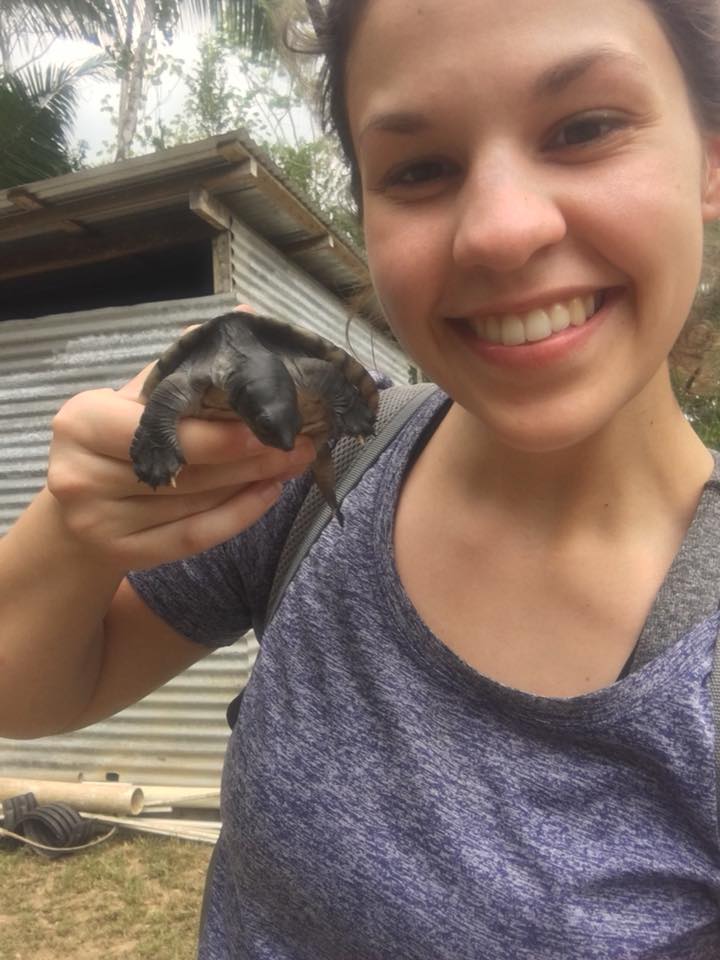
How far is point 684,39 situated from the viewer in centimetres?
133

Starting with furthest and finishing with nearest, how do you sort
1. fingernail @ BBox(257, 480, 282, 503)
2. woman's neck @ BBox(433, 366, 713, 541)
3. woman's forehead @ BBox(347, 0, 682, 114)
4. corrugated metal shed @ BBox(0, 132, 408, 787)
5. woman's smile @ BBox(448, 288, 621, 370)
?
corrugated metal shed @ BBox(0, 132, 408, 787), woman's neck @ BBox(433, 366, 713, 541), fingernail @ BBox(257, 480, 282, 503), woman's smile @ BBox(448, 288, 621, 370), woman's forehead @ BBox(347, 0, 682, 114)

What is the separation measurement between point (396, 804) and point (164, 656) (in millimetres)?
657

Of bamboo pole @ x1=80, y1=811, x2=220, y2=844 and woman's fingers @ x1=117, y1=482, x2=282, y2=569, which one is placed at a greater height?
woman's fingers @ x1=117, y1=482, x2=282, y2=569

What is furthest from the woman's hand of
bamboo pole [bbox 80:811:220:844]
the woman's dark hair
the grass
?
bamboo pole [bbox 80:811:220:844]

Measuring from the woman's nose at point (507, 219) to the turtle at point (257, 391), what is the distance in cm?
41

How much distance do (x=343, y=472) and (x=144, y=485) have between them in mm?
502

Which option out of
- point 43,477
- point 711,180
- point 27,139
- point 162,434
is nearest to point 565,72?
point 711,180

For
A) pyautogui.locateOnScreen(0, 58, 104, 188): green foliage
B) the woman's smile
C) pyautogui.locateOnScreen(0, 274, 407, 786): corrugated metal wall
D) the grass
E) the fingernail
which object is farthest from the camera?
pyautogui.locateOnScreen(0, 58, 104, 188): green foliage

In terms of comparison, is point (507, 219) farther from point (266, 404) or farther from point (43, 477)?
point (43, 477)

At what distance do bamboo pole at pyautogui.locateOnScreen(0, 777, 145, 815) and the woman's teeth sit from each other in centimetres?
538

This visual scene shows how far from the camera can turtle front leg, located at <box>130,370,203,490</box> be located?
120 cm

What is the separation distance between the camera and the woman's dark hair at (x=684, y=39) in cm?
131

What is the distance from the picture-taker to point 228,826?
1556 mm

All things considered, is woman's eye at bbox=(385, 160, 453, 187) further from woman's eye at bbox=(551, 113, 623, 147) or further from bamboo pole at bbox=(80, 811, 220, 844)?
bamboo pole at bbox=(80, 811, 220, 844)
